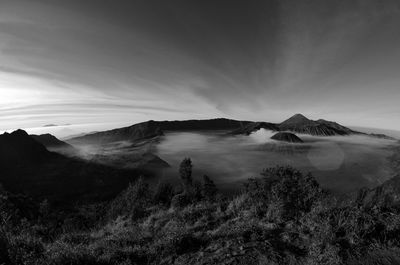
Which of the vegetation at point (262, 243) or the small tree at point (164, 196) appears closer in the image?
the vegetation at point (262, 243)

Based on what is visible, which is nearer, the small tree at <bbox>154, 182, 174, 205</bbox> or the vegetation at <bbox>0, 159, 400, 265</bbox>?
the vegetation at <bbox>0, 159, 400, 265</bbox>

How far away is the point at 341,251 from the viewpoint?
6016mm

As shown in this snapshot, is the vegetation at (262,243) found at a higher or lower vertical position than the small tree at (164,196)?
higher

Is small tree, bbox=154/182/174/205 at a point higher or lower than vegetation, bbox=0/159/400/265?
lower

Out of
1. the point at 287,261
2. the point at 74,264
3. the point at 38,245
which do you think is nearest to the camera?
the point at 287,261

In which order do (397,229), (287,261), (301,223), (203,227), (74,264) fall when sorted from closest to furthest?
(287,261) < (74,264) < (397,229) < (301,223) < (203,227)

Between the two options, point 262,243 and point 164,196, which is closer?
point 262,243

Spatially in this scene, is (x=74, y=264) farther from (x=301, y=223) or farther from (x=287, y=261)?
(x=301, y=223)

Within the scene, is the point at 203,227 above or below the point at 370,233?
below

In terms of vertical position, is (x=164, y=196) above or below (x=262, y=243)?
below

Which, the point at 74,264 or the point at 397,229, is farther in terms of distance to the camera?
the point at 397,229

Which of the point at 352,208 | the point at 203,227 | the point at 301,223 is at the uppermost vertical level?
the point at 352,208

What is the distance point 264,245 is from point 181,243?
89.5 inches

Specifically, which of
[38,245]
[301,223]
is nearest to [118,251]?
[38,245]
